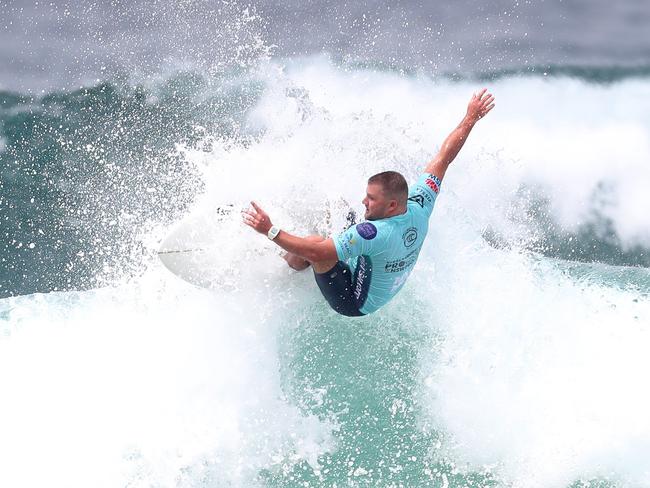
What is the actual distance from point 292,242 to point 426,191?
122cm

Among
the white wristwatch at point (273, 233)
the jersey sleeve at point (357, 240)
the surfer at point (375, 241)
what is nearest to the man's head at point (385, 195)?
the surfer at point (375, 241)

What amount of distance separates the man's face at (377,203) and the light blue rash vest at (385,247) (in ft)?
0.16

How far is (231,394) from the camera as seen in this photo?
6.36 m

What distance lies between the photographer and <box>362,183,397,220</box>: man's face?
4.82 metres

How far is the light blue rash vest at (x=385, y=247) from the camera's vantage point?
4828 mm

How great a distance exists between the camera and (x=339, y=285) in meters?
5.39

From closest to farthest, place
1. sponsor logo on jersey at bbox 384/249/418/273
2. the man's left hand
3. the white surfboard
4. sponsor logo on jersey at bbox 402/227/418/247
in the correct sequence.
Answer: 1. the man's left hand
2. sponsor logo on jersey at bbox 402/227/418/247
3. sponsor logo on jersey at bbox 384/249/418/273
4. the white surfboard

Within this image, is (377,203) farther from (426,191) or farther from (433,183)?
(433,183)

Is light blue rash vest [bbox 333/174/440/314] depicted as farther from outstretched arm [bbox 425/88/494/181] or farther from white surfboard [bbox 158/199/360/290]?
white surfboard [bbox 158/199/360/290]

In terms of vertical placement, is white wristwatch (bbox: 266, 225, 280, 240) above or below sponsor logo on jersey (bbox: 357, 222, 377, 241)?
above

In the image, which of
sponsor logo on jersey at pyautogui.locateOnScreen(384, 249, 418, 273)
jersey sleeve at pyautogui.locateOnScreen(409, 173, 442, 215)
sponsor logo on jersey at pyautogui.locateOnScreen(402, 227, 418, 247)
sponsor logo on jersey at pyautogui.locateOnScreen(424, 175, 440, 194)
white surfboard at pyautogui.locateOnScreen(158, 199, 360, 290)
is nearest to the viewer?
sponsor logo on jersey at pyautogui.locateOnScreen(402, 227, 418, 247)

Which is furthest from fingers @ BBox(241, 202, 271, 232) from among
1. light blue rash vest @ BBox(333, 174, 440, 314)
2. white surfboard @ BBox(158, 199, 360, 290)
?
white surfboard @ BBox(158, 199, 360, 290)

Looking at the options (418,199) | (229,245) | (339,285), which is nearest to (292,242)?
(339,285)

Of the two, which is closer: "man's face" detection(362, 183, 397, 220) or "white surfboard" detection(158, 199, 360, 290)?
"man's face" detection(362, 183, 397, 220)
